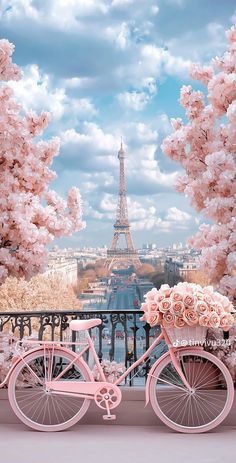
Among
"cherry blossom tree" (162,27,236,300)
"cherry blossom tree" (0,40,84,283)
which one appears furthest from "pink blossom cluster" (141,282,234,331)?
"cherry blossom tree" (0,40,84,283)

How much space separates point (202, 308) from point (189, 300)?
0.09 m

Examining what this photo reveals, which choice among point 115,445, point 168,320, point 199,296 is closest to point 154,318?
point 168,320

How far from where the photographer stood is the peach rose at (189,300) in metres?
4.25

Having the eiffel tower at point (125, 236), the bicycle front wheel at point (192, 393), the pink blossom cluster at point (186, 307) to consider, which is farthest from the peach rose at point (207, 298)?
the eiffel tower at point (125, 236)

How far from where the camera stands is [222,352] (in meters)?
4.69

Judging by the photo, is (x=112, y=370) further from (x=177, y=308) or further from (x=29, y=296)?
(x=29, y=296)

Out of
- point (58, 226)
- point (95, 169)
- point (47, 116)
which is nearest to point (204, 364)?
point (58, 226)

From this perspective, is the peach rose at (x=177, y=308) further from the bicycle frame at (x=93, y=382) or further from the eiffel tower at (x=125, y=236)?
the eiffel tower at (x=125, y=236)

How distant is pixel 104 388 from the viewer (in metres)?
4.36

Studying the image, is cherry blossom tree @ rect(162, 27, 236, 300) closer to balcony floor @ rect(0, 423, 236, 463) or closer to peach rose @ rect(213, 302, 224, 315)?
peach rose @ rect(213, 302, 224, 315)

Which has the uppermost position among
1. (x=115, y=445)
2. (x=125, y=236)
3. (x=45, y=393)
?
(x=125, y=236)

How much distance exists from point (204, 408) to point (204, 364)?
27cm

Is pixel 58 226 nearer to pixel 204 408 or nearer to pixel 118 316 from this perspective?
pixel 118 316

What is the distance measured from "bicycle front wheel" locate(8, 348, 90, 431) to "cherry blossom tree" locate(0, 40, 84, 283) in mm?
2547
